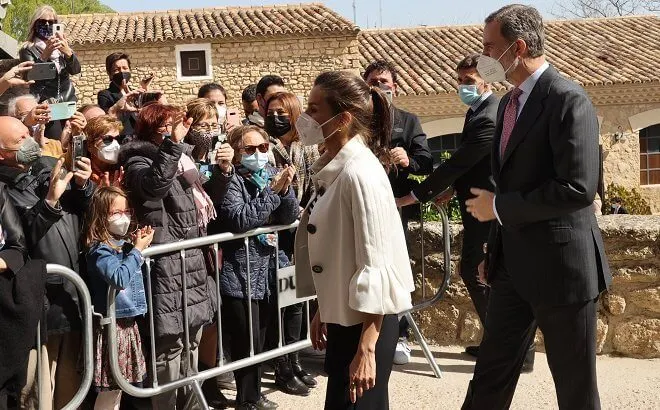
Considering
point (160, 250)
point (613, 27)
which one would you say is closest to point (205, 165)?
point (160, 250)

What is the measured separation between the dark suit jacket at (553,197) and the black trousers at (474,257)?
185cm

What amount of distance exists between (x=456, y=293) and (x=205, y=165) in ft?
7.02

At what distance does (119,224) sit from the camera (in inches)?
167

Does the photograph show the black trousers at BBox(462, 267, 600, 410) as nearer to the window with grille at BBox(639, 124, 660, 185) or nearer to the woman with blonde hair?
the woman with blonde hair

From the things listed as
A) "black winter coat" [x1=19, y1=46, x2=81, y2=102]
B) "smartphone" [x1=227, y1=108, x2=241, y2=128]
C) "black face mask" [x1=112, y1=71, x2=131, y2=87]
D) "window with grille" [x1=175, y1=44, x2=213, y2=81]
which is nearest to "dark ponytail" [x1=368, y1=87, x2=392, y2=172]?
"black winter coat" [x1=19, y1=46, x2=81, y2=102]

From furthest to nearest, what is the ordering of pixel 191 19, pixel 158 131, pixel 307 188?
1. pixel 191 19
2. pixel 307 188
3. pixel 158 131

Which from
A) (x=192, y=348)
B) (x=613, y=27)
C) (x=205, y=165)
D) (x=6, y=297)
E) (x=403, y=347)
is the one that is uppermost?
(x=613, y=27)

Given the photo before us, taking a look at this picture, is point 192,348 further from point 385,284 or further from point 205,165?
point 385,284

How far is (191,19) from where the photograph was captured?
2816 cm

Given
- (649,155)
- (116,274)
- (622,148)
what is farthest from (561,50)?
(116,274)

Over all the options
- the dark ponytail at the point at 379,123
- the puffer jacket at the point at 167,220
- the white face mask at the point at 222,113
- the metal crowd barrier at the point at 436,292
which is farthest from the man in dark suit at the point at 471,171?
the dark ponytail at the point at 379,123

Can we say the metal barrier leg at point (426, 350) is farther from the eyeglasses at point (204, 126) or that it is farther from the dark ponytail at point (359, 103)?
the dark ponytail at point (359, 103)

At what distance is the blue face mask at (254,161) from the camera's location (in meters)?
5.05

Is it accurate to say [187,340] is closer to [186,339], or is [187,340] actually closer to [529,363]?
[186,339]
